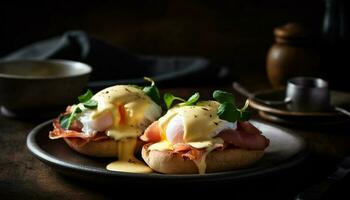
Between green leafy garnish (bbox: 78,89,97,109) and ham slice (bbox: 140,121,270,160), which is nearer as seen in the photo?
ham slice (bbox: 140,121,270,160)

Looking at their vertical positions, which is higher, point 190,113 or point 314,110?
point 190,113

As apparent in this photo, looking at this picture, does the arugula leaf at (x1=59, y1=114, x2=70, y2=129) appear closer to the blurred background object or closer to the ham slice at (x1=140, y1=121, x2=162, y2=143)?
the ham slice at (x1=140, y1=121, x2=162, y2=143)

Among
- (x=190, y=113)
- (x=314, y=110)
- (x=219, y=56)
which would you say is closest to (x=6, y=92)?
(x=190, y=113)

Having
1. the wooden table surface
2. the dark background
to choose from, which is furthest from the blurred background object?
the dark background

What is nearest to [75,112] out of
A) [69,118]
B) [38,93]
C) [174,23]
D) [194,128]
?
[69,118]

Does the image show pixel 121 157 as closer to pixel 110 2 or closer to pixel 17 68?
pixel 17 68

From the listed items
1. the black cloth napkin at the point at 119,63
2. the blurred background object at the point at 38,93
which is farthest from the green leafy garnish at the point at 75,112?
the black cloth napkin at the point at 119,63

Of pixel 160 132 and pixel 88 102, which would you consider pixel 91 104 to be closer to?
pixel 88 102
